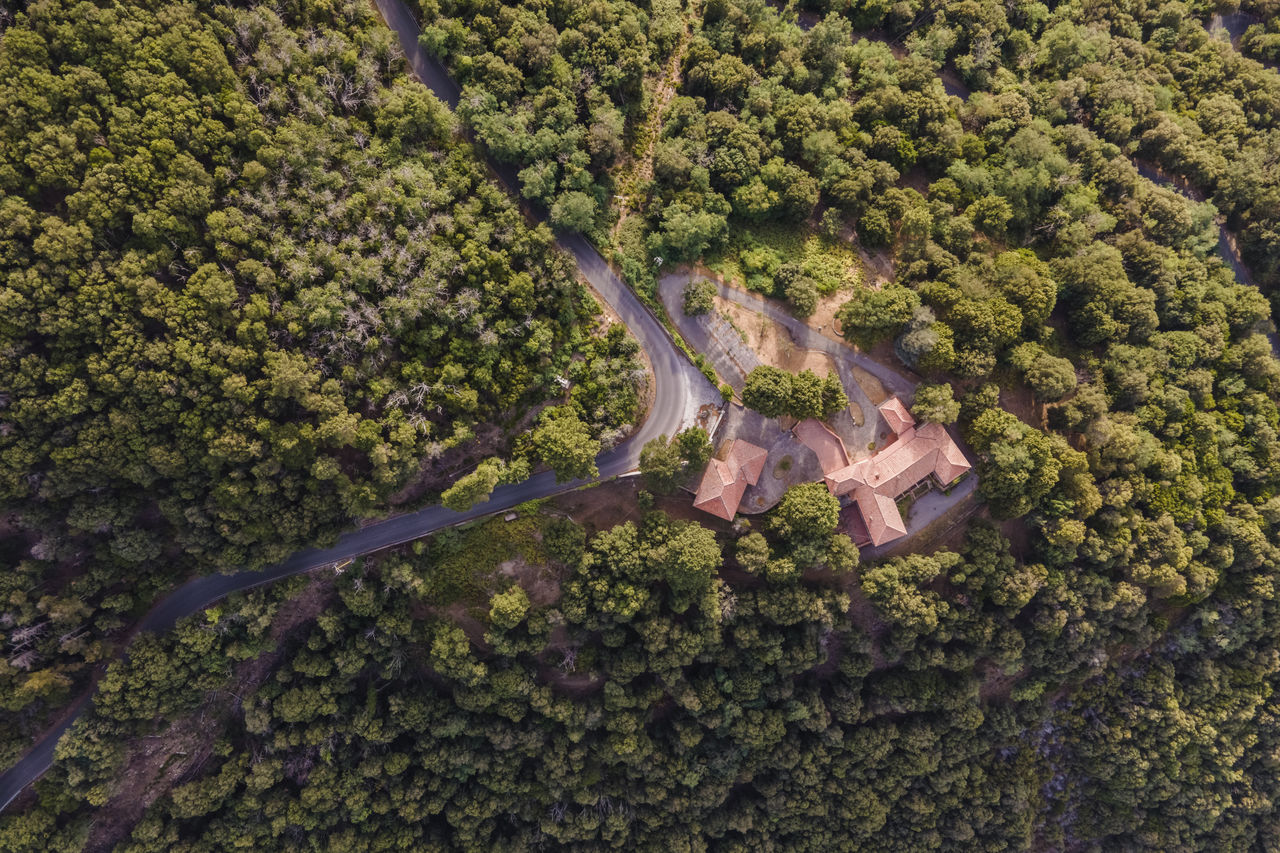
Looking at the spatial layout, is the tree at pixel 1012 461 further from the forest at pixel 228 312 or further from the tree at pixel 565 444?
the tree at pixel 565 444

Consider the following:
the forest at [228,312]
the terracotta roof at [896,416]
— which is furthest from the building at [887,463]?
the forest at [228,312]

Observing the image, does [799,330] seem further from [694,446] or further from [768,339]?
[694,446]

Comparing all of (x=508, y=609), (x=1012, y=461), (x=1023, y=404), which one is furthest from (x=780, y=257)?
(x=508, y=609)

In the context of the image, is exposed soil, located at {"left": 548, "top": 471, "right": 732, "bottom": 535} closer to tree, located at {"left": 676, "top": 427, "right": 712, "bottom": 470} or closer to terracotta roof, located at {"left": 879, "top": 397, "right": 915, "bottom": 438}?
tree, located at {"left": 676, "top": 427, "right": 712, "bottom": 470}

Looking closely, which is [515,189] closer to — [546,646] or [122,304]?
[122,304]

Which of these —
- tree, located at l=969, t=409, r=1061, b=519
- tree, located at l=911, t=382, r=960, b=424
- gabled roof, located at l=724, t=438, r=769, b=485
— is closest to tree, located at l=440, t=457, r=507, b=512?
gabled roof, located at l=724, t=438, r=769, b=485

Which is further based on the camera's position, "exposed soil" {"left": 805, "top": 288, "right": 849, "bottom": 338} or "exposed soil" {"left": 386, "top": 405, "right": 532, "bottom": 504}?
"exposed soil" {"left": 805, "top": 288, "right": 849, "bottom": 338}

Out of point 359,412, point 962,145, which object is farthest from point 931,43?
point 359,412
